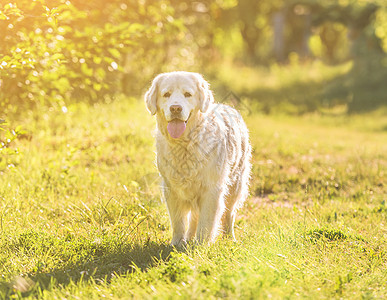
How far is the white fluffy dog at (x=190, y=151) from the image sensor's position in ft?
13.6

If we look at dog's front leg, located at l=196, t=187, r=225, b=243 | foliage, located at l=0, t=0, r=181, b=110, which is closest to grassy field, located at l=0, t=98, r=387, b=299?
dog's front leg, located at l=196, t=187, r=225, b=243

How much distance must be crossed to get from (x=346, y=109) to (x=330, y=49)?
70.1 ft

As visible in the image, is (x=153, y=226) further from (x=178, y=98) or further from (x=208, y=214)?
(x=178, y=98)

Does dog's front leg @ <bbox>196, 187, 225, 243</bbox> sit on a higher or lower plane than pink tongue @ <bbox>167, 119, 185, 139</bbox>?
lower

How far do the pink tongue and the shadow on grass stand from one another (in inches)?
38.4

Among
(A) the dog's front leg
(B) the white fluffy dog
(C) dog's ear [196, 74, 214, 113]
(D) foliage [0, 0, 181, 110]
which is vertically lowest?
(A) the dog's front leg

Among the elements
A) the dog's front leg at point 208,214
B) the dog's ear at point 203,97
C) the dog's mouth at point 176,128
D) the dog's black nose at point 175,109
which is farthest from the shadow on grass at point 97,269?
the dog's ear at point 203,97

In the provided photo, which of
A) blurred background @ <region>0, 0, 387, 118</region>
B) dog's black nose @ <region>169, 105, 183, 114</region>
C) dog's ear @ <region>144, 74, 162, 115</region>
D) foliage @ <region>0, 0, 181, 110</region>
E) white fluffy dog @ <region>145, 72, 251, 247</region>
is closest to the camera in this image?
dog's black nose @ <region>169, 105, 183, 114</region>

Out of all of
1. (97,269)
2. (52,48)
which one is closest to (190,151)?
(97,269)

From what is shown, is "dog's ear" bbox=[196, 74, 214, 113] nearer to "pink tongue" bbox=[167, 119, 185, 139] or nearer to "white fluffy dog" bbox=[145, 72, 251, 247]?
"white fluffy dog" bbox=[145, 72, 251, 247]

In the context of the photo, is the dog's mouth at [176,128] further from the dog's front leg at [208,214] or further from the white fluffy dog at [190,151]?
the dog's front leg at [208,214]

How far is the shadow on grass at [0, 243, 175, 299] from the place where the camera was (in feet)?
11.2

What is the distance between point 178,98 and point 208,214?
1058 millimetres

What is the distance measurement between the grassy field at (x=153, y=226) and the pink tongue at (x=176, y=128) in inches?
38.4
